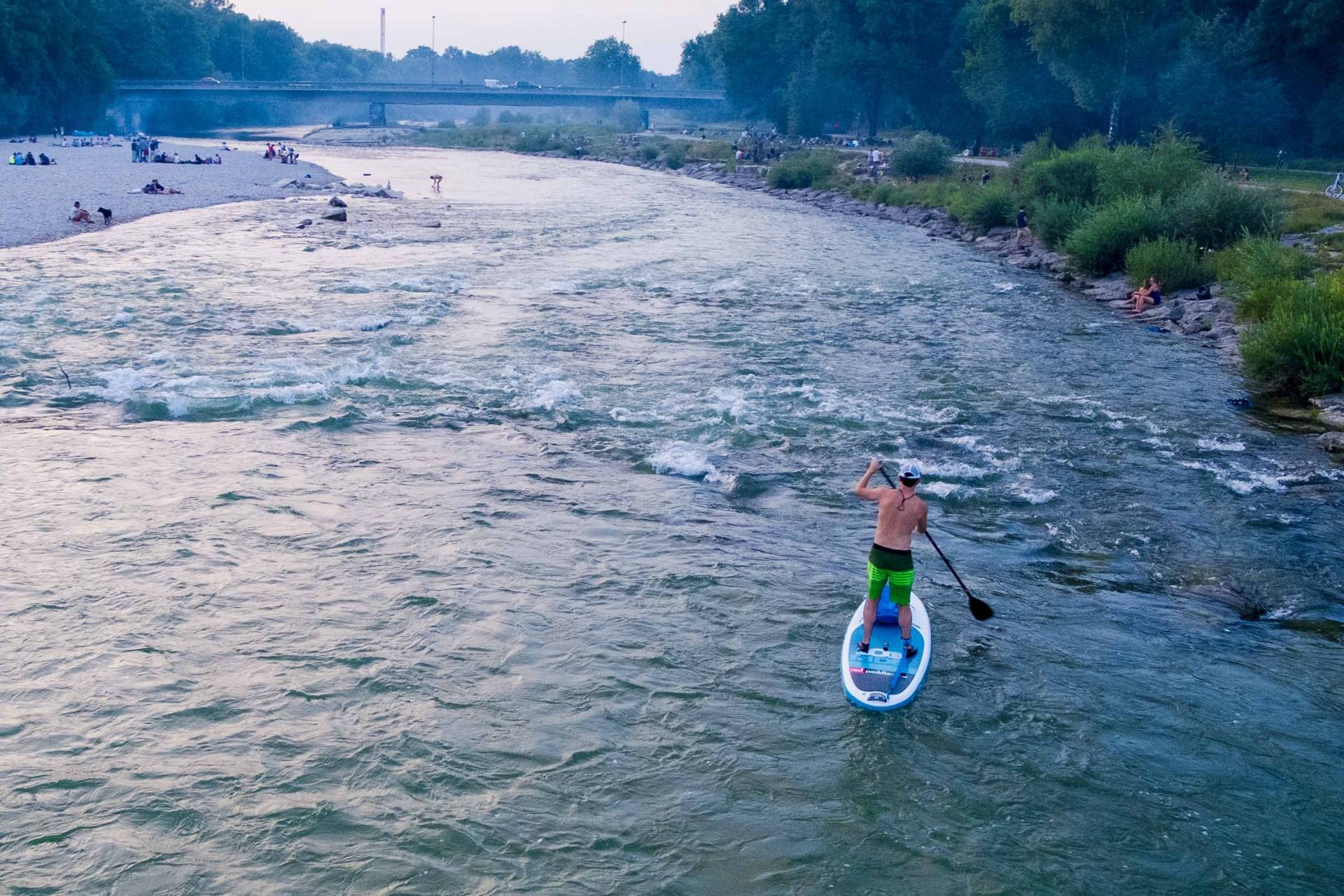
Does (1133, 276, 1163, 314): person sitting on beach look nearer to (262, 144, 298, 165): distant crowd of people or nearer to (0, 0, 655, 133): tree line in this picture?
(262, 144, 298, 165): distant crowd of people

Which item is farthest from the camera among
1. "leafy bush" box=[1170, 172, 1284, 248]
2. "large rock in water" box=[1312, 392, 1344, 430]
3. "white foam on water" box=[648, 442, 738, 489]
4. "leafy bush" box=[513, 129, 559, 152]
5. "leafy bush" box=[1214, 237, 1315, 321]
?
"leafy bush" box=[513, 129, 559, 152]

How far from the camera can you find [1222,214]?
1058 inches

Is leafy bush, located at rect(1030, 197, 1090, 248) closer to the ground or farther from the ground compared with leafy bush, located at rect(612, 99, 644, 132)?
closer to the ground

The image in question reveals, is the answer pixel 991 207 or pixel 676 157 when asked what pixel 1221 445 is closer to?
pixel 991 207

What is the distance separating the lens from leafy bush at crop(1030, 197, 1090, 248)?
32219 mm

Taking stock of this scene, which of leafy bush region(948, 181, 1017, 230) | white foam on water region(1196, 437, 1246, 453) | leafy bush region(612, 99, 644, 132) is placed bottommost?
white foam on water region(1196, 437, 1246, 453)

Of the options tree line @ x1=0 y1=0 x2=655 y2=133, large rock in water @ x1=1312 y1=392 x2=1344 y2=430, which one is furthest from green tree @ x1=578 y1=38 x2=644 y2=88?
large rock in water @ x1=1312 y1=392 x2=1344 y2=430

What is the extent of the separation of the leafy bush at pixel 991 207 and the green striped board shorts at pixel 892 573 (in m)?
30.9

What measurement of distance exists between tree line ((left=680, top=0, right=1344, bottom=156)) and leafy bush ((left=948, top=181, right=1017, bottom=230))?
1257 centimetres

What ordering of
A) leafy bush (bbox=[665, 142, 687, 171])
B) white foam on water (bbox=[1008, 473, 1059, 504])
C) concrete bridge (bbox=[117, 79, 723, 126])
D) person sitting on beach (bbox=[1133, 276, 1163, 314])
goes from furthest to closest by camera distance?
concrete bridge (bbox=[117, 79, 723, 126]) → leafy bush (bbox=[665, 142, 687, 171]) → person sitting on beach (bbox=[1133, 276, 1163, 314]) → white foam on water (bbox=[1008, 473, 1059, 504])

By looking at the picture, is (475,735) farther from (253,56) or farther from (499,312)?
(253,56)

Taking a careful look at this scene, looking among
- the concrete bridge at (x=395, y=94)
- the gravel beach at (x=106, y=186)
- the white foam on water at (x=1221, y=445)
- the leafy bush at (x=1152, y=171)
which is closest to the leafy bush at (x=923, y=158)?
the leafy bush at (x=1152, y=171)

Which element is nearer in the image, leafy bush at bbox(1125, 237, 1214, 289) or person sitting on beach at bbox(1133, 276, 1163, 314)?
person sitting on beach at bbox(1133, 276, 1163, 314)

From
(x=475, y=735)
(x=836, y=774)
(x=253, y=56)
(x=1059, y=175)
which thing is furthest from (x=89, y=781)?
(x=253, y=56)
